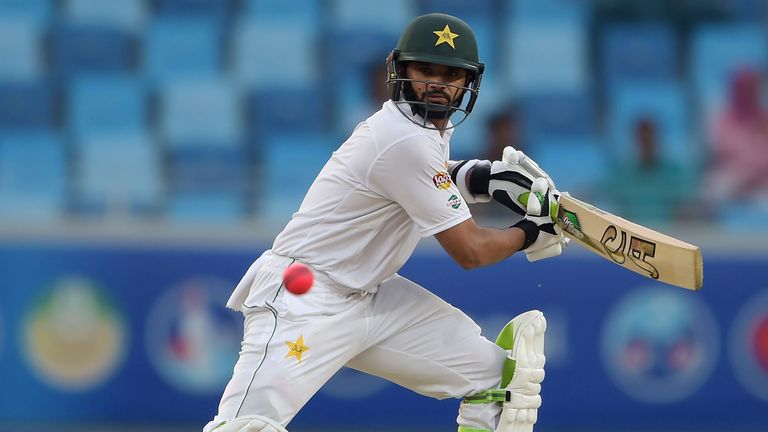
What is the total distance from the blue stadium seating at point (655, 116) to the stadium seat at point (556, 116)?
0.60 ft

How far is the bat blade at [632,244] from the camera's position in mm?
4395

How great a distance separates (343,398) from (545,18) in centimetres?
365

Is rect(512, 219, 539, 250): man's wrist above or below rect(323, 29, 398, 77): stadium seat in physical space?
above

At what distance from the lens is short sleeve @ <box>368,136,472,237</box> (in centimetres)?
439

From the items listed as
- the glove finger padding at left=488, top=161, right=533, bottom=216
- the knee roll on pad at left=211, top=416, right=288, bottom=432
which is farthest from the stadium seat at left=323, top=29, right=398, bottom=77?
the knee roll on pad at left=211, top=416, right=288, bottom=432

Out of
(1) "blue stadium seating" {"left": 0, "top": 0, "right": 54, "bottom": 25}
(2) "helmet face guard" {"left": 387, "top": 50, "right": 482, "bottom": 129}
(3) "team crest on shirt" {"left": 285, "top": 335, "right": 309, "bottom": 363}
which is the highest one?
(2) "helmet face guard" {"left": 387, "top": 50, "right": 482, "bottom": 129}

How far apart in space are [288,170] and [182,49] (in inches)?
75.3

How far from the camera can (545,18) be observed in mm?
9922

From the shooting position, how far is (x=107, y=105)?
9.09 m

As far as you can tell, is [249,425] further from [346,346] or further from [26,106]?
[26,106]

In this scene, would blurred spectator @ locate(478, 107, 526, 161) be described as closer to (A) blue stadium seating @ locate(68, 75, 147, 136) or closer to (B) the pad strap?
(A) blue stadium seating @ locate(68, 75, 147, 136)

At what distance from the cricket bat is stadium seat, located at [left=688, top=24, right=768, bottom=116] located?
498 centimetres

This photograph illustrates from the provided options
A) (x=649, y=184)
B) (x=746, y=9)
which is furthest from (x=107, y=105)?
(x=746, y=9)

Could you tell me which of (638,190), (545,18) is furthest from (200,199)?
(545,18)
